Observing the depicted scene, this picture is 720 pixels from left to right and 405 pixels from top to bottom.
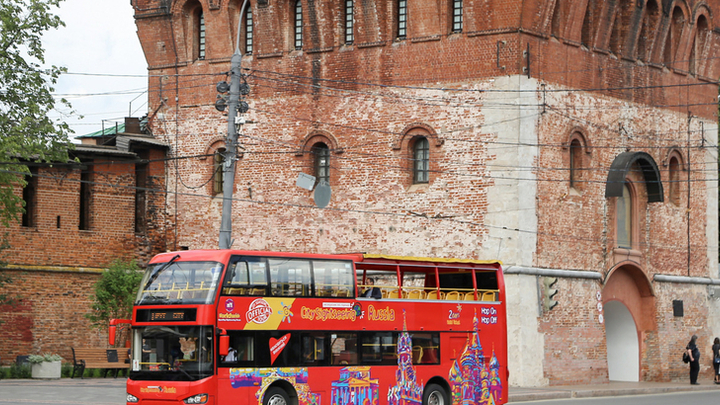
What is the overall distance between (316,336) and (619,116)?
1756 centimetres

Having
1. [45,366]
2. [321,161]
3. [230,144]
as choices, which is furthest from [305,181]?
[230,144]

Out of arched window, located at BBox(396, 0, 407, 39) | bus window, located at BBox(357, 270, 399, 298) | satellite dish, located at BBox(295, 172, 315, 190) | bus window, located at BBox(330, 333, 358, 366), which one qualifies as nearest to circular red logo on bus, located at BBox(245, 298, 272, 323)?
bus window, located at BBox(330, 333, 358, 366)

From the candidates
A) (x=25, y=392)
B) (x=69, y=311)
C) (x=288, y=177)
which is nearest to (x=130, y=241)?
(x=69, y=311)

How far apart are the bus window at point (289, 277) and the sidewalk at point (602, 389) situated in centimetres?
815

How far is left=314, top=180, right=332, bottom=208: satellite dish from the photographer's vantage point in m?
33.9

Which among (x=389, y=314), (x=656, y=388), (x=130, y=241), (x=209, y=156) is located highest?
(x=209, y=156)

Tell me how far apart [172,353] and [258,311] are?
165 cm

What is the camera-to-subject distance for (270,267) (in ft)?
64.6

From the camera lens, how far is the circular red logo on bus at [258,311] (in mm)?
19328

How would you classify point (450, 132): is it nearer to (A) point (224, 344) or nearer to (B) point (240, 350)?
(B) point (240, 350)

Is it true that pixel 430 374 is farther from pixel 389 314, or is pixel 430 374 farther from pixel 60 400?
pixel 60 400

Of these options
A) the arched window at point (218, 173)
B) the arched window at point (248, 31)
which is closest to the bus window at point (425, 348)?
the arched window at point (218, 173)

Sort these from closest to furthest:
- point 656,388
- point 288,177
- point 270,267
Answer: point 270,267
point 656,388
point 288,177

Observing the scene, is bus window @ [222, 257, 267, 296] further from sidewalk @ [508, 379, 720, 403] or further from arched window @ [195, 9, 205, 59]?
arched window @ [195, 9, 205, 59]
